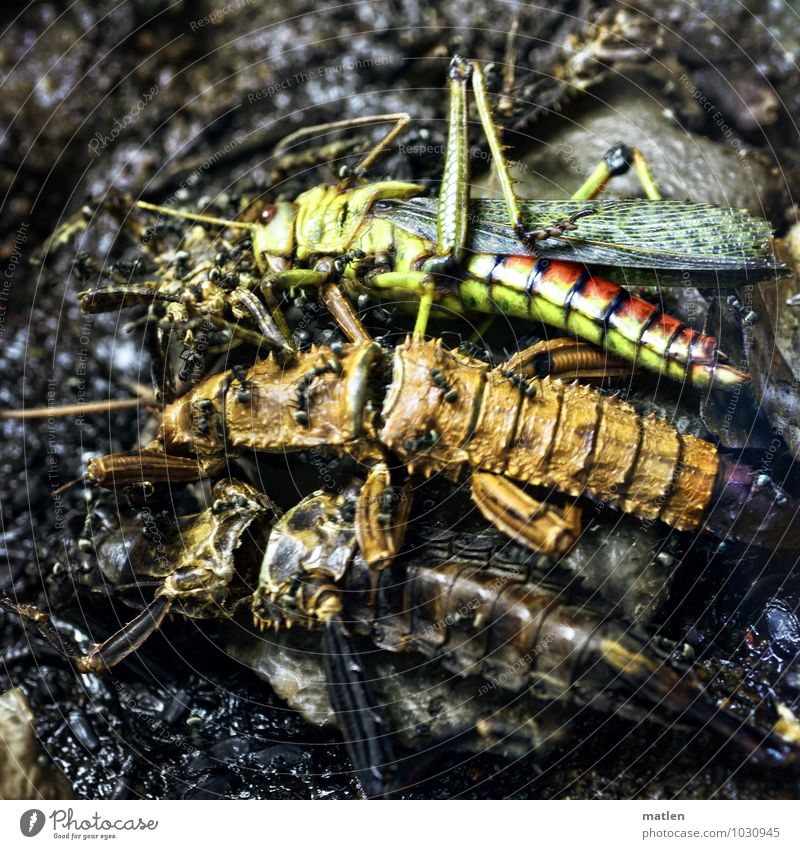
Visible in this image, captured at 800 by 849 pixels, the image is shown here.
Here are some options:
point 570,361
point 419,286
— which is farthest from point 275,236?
point 570,361

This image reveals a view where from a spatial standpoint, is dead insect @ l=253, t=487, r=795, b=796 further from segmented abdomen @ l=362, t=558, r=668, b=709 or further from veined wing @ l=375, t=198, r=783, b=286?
veined wing @ l=375, t=198, r=783, b=286

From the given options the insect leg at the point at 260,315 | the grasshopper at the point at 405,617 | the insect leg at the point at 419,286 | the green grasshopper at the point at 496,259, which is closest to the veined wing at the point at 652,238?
the green grasshopper at the point at 496,259

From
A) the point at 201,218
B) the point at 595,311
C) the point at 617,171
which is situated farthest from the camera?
the point at 201,218

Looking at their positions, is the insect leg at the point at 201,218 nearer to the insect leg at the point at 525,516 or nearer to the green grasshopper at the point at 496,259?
the green grasshopper at the point at 496,259

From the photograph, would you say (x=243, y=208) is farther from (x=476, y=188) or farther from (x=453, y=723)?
(x=453, y=723)

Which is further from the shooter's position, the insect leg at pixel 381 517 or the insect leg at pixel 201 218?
the insect leg at pixel 201 218

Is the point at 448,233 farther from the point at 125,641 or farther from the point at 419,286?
the point at 125,641
